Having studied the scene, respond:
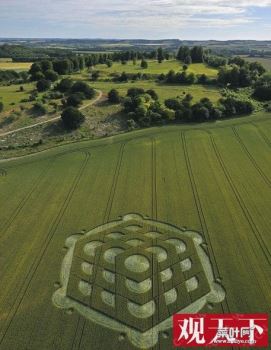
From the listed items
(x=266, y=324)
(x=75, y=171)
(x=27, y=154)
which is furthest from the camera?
(x=27, y=154)

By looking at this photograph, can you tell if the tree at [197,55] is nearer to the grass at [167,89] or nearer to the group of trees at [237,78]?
the group of trees at [237,78]

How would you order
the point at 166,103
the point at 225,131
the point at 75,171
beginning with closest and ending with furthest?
the point at 75,171
the point at 225,131
the point at 166,103

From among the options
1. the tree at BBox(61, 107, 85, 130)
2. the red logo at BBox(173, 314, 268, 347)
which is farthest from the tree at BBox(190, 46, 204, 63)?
the red logo at BBox(173, 314, 268, 347)

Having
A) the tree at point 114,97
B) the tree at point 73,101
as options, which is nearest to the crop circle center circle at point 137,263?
the tree at point 73,101

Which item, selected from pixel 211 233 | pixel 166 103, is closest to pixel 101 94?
pixel 166 103

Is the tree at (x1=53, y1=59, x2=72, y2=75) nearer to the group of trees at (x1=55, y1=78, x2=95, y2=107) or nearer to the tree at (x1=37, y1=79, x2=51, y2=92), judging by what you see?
the tree at (x1=37, y1=79, x2=51, y2=92)

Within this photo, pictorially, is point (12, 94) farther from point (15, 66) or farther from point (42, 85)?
point (15, 66)

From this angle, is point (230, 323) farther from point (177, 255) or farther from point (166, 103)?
point (166, 103)
